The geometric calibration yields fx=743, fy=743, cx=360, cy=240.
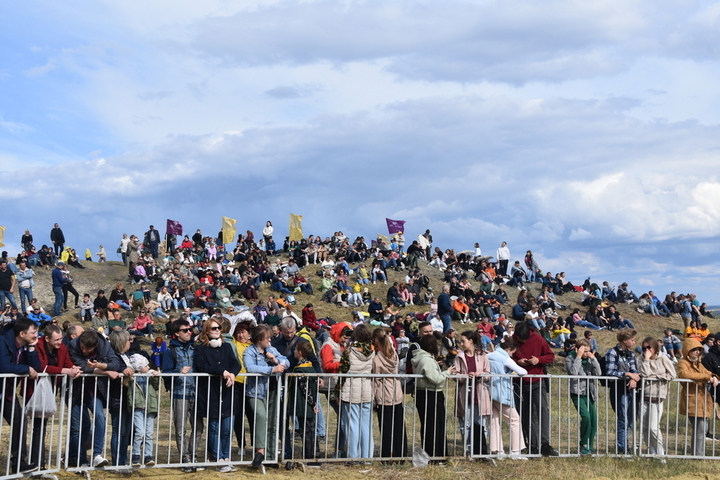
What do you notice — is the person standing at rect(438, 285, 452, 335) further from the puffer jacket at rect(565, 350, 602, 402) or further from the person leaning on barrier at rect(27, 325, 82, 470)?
the person leaning on barrier at rect(27, 325, 82, 470)

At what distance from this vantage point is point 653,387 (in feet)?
34.1

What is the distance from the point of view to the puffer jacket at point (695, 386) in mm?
10344

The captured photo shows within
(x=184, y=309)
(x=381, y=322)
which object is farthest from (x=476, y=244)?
(x=184, y=309)

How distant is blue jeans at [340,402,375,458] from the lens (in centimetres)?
926

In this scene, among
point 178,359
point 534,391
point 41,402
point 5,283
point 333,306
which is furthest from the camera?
point 333,306

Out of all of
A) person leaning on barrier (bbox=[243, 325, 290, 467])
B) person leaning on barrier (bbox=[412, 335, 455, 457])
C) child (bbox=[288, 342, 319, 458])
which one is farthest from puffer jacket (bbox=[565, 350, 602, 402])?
person leaning on barrier (bbox=[243, 325, 290, 467])

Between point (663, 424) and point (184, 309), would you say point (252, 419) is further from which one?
point (184, 309)

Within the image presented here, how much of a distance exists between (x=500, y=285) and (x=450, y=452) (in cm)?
2718

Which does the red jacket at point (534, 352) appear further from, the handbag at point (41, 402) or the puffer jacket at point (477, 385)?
the handbag at point (41, 402)

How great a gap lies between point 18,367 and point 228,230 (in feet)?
107

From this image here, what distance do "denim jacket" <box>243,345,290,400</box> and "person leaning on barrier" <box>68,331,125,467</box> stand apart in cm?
143

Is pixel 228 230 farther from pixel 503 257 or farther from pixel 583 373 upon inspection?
pixel 583 373

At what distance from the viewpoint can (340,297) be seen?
100 ft

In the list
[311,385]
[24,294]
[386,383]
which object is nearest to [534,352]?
[386,383]
